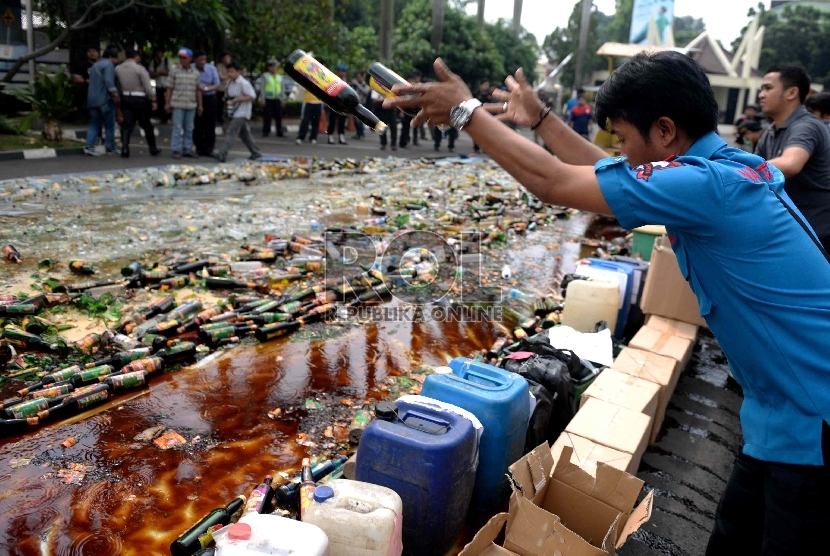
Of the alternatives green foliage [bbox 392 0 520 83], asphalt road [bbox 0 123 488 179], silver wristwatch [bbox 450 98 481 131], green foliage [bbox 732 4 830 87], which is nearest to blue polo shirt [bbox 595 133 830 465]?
silver wristwatch [bbox 450 98 481 131]

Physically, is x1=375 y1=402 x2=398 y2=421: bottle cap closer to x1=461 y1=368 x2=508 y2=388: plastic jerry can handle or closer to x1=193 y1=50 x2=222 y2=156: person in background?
x1=461 y1=368 x2=508 y2=388: plastic jerry can handle

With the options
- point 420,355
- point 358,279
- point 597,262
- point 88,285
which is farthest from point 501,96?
point 88,285

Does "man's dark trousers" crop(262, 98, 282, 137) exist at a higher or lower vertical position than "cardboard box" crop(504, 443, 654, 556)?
higher

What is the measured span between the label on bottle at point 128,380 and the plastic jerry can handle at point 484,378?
7.05 feet

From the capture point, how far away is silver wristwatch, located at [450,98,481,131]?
1896 mm

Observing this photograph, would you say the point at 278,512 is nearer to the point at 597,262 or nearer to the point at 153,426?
the point at 153,426

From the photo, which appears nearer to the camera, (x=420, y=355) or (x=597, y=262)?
(x=420, y=355)

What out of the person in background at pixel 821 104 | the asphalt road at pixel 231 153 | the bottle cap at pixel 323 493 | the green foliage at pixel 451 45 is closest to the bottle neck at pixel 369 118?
the bottle cap at pixel 323 493

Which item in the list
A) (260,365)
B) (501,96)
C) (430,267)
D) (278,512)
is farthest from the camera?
(430,267)

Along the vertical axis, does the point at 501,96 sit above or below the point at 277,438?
above

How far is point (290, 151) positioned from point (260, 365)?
11.5 meters

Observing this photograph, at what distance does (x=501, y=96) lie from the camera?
2650 millimetres

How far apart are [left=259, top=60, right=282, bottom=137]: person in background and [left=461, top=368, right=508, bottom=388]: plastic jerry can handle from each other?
15290 mm

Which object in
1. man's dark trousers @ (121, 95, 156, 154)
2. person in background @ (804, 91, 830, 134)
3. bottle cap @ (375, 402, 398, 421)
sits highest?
person in background @ (804, 91, 830, 134)
